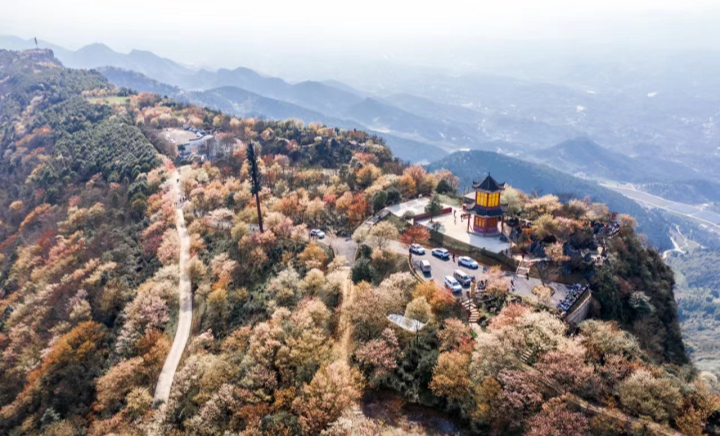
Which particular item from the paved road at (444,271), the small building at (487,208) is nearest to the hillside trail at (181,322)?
the paved road at (444,271)

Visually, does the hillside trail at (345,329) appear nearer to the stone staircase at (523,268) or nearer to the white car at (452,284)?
the white car at (452,284)

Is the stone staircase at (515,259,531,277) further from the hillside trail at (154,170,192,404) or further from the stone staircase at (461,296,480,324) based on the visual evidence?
the hillside trail at (154,170,192,404)

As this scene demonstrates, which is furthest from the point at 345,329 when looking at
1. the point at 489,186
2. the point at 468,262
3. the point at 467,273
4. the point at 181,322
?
the point at 489,186

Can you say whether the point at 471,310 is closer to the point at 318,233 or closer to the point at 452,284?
the point at 452,284

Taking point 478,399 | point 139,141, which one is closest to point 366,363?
point 478,399

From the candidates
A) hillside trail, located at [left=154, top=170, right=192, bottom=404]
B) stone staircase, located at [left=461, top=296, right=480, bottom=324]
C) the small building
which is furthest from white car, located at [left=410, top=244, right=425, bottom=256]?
hillside trail, located at [left=154, top=170, right=192, bottom=404]

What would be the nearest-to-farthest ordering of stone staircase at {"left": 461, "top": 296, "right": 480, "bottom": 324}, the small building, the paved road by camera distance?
stone staircase at {"left": 461, "top": 296, "right": 480, "bottom": 324}, the paved road, the small building
